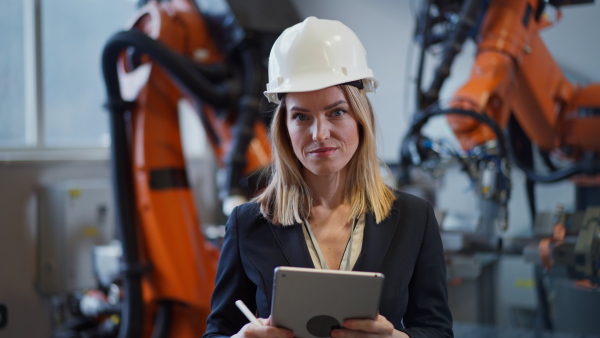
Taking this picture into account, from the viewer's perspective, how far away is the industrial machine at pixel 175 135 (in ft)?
10.2

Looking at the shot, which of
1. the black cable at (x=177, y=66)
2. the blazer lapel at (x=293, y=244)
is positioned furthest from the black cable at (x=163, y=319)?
the blazer lapel at (x=293, y=244)

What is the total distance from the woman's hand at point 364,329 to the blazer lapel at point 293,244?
0.64ft

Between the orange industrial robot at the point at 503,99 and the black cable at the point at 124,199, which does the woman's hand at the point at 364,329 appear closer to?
the orange industrial robot at the point at 503,99

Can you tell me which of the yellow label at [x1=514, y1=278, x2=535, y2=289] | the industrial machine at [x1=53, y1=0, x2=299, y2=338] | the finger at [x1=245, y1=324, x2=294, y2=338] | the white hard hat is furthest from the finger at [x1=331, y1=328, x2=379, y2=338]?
the yellow label at [x1=514, y1=278, x2=535, y2=289]

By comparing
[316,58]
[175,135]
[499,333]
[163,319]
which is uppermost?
[316,58]

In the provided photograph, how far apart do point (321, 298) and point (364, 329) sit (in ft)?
0.34

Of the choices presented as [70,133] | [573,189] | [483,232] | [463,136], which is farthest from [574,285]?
[70,133]

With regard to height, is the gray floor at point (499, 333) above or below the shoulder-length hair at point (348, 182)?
below

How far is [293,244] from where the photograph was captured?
142cm

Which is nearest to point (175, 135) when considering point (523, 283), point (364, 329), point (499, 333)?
point (499, 333)

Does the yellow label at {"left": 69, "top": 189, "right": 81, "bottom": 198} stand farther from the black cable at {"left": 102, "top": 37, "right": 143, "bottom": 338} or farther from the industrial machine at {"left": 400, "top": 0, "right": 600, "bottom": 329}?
the industrial machine at {"left": 400, "top": 0, "right": 600, "bottom": 329}

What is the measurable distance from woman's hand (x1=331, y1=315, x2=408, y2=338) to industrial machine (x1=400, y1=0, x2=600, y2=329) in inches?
65.1

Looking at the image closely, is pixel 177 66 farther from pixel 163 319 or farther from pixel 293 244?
pixel 293 244

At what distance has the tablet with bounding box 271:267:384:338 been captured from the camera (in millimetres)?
1175
